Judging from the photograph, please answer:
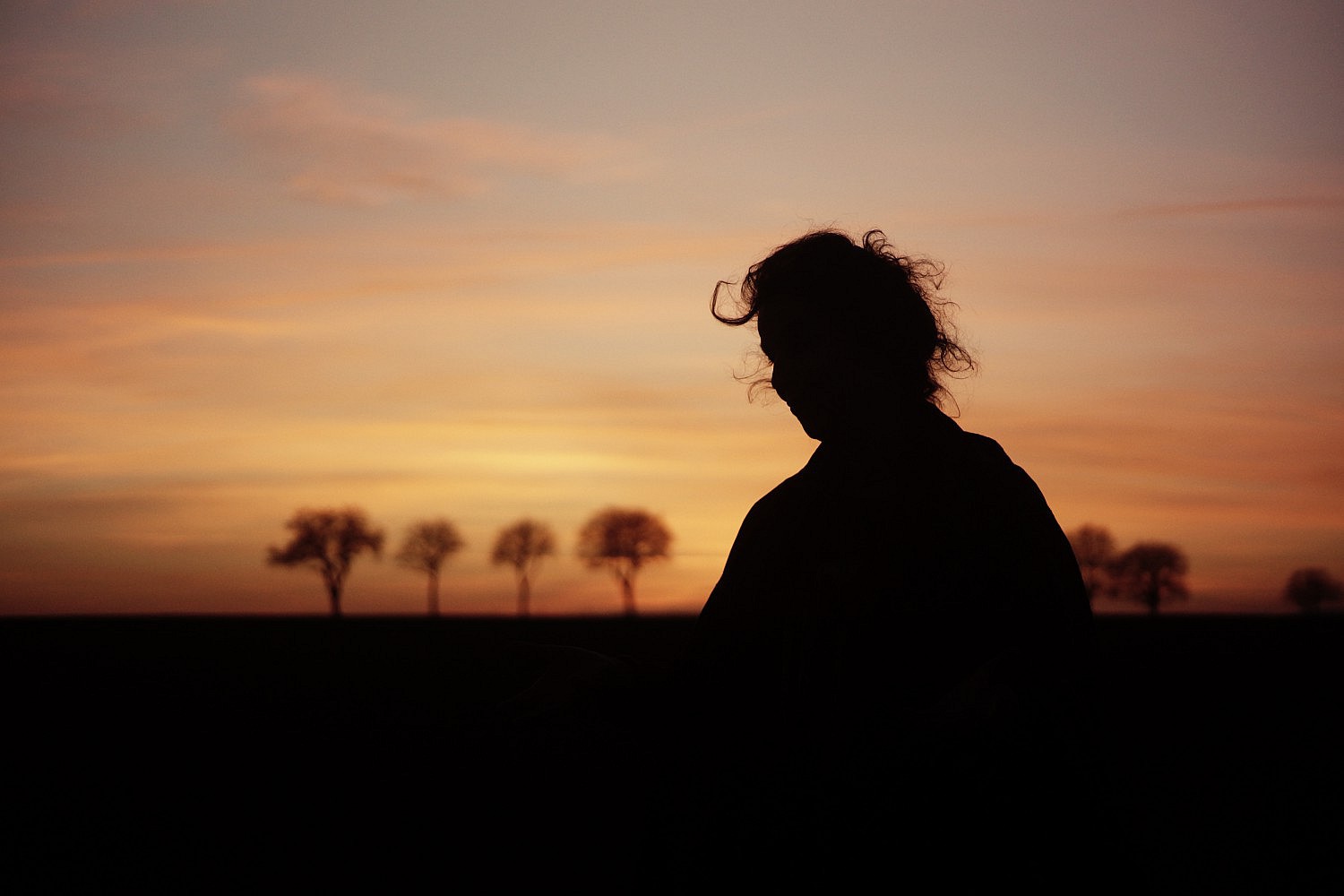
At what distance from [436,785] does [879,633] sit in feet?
32.0

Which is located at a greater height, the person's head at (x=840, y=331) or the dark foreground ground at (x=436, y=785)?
the person's head at (x=840, y=331)

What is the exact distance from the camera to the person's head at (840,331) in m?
2.93

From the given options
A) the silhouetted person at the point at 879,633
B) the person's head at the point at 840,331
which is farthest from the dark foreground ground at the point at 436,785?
the person's head at the point at 840,331

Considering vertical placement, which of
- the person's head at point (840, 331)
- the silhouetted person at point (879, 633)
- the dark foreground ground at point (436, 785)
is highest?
the person's head at point (840, 331)

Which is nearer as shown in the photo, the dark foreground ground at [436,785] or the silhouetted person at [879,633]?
the silhouetted person at [879,633]

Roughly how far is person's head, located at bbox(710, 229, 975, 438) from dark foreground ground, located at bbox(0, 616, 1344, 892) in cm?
79

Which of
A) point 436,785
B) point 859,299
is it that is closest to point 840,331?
point 859,299

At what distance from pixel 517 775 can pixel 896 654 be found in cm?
1018

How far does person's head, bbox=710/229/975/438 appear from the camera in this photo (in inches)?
115

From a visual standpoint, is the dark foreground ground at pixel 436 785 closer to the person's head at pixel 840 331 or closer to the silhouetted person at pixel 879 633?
the silhouetted person at pixel 879 633

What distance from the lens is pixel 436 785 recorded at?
11.5 meters

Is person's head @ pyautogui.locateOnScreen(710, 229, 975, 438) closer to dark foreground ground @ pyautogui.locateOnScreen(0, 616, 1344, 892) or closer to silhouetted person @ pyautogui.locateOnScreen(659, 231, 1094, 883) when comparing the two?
silhouetted person @ pyautogui.locateOnScreen(659, 231, 1094, 883)

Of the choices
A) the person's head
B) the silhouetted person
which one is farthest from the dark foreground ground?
the person's head

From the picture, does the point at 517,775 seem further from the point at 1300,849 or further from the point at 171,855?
the point at 1300,849
